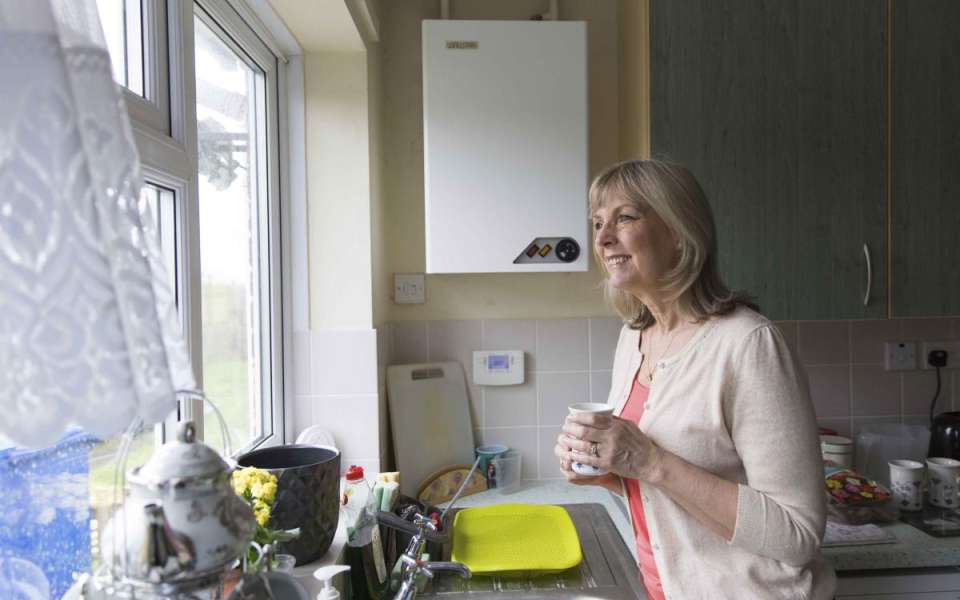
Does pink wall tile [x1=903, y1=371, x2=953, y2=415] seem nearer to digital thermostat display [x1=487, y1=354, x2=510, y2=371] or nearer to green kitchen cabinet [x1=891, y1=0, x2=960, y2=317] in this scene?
green kitchen cabinet [x1=891, y1=0, x2=960, y2=317]

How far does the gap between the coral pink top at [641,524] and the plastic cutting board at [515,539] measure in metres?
0.23

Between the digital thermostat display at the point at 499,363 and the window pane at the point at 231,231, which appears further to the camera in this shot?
the digital thermostat display at the point at 499,363

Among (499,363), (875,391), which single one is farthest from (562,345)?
(875,391)

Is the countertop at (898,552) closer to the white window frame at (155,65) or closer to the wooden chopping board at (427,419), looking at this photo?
the wooden chopping board at (427,419)

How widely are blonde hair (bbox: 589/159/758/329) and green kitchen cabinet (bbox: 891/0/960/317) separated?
0.91 m

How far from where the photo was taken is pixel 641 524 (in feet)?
3.84

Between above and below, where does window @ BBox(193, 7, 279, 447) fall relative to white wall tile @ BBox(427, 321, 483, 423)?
above

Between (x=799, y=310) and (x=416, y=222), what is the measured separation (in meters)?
1.18

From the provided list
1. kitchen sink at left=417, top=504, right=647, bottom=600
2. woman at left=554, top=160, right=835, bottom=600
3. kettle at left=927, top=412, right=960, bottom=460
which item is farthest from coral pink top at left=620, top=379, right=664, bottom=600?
kettle at left=927, top=412, right=960, bottom=460

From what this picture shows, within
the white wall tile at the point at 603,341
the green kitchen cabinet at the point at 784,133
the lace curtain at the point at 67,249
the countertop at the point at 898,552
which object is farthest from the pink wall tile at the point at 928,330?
the lace curtain at the point at 67,249

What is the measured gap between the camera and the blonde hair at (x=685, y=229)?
1.10m

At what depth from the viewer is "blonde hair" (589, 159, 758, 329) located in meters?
1.10

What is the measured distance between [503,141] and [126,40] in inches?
39.0

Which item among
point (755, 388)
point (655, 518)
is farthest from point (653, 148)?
point (655, 518)
